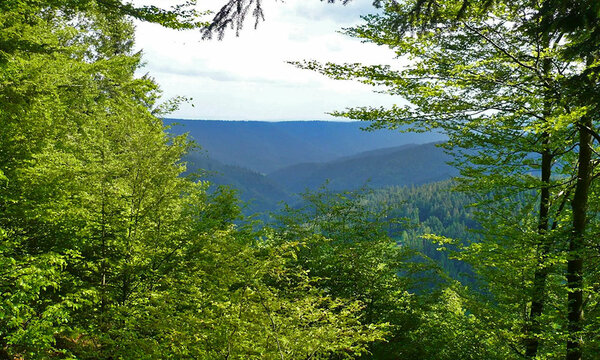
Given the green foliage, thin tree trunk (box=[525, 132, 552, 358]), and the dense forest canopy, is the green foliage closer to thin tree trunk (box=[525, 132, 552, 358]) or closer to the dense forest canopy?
the dense forest canopy

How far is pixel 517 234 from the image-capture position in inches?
282

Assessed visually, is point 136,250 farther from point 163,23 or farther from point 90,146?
point 163,23

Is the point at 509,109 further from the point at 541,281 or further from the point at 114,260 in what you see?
the point at 114,260

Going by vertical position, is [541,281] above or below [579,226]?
below

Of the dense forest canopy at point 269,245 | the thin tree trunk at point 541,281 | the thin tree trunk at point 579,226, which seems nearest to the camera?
the dense forest canopy at point 269,245

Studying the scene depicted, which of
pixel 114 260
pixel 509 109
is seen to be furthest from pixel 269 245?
pixel 509 109

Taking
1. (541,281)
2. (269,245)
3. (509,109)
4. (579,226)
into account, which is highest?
(509,109)

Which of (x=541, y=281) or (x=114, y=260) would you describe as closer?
(x=541, y=281)

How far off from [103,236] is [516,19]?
10.1 metres

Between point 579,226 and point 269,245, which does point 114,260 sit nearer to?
point 269,245

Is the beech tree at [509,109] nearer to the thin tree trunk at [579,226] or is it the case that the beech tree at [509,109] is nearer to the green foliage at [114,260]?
the thin tree trunk at [579,226]

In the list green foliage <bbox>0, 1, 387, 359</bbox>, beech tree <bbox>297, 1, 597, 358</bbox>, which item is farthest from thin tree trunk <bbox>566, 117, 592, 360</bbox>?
green foliage <bbox>0, 1, 387, 359</bbox>

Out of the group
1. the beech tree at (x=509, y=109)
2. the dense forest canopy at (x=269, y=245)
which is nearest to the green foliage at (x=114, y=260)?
the dense forest canopy at (x=269, y=245)

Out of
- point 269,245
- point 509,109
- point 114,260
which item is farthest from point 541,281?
point 114,260
